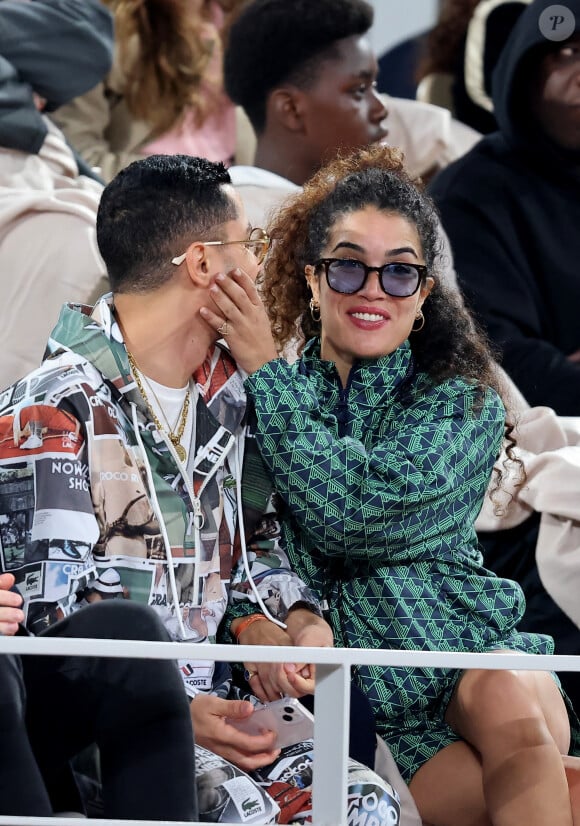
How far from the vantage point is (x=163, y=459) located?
158cm

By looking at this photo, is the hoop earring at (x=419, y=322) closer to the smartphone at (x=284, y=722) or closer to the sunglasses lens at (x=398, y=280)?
the sunglasses lens at (x=398, y=280)

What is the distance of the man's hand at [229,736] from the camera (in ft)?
4.77

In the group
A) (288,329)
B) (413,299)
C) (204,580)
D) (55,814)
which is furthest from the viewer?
(288,329)

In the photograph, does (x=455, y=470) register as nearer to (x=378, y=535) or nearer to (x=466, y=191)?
(x=378, y=535)

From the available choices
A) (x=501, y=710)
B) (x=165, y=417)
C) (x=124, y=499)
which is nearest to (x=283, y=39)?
(x=165, y=417)

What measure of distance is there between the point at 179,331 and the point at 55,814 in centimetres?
55

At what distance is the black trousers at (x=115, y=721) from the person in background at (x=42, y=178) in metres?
0.87

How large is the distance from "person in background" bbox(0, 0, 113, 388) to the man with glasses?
1.86ft

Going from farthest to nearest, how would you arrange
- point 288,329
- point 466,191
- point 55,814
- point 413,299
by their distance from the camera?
point 466,191
point 288,329
point 413,299
point 55,814

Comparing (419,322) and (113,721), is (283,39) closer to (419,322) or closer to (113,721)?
(419,322)

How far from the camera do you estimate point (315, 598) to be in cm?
165

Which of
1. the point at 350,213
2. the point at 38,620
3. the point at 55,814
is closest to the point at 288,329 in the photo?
the point at 350,213

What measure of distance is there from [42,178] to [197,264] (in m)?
0.97

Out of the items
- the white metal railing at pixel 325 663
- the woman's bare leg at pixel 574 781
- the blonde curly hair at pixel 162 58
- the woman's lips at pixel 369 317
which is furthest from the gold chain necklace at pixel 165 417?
the blonde curly hair at pixel 162 58
